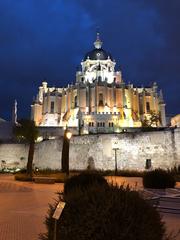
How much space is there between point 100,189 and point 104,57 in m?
85.7

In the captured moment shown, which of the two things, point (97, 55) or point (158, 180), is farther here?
point (97, 55)

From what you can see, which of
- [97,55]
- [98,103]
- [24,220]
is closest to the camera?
[24,220]

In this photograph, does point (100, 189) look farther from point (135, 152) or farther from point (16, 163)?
point (16, 163)

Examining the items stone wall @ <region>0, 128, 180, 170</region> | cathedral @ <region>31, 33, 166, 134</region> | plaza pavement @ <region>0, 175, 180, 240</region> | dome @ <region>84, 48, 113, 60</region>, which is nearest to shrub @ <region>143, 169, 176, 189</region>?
plaza pavement @ <region>0, 175, 180, 240</region>

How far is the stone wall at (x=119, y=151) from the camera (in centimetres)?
3072

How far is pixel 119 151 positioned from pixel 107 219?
30066 millimetres

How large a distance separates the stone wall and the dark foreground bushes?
28.1 meters

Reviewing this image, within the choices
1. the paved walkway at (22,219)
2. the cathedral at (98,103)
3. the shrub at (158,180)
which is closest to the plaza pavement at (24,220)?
the paved walkway at (22,219)

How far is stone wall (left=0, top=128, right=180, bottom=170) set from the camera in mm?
30719

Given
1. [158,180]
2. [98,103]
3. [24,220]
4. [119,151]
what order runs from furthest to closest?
[98,103] < [119,151] < [158,180] < [24,220]

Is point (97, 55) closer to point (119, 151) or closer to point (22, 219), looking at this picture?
point (119, 151)

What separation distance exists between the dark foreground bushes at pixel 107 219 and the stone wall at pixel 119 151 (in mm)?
28078

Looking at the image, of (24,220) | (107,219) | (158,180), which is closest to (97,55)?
(158,180)

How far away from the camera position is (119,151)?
33.3 m
